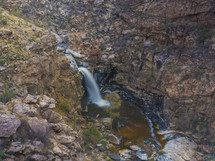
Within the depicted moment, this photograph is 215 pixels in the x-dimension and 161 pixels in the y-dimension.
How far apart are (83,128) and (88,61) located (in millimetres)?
11387

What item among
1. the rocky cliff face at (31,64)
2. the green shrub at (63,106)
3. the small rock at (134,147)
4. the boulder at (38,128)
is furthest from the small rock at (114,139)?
the boulder at (38,128)

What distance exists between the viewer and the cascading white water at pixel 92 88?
2211 cm

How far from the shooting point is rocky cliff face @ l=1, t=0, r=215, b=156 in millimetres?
17609

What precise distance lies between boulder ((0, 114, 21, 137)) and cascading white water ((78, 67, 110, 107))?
15.9m

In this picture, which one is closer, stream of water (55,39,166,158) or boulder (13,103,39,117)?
boulder (13,103,39,117)

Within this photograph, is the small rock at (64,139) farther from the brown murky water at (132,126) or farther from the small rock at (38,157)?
the brown murky water at (132,126)

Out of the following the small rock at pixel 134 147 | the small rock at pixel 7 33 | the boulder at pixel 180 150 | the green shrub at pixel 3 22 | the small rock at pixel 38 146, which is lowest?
the boulder at pixel 180 150

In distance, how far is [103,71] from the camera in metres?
24.3

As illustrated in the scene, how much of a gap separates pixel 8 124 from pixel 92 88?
675 inches

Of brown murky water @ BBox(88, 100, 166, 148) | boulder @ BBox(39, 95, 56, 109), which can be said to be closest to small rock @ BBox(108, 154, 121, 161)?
brown murky water @ BBox(88, 100, 166, 148)

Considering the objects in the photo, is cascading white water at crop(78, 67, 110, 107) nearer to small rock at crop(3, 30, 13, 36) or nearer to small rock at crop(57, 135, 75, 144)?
small rock at crop(3, 30, 13, 36)

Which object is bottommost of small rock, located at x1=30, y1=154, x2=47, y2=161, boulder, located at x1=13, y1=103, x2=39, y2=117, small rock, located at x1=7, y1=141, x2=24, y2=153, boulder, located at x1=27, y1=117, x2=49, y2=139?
small rock, located at x1=30, y1=154, x2=47, y2=161

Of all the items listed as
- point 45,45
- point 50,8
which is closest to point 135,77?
point 45,45

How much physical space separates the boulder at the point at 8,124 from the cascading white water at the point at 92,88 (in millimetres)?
15882
